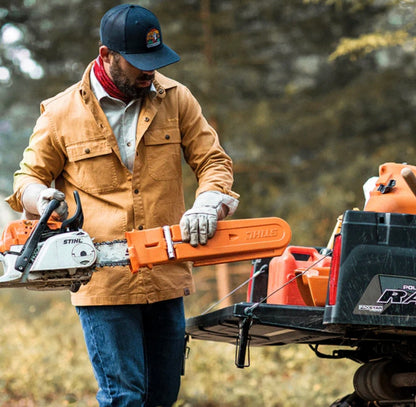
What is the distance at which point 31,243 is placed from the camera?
364 centimetres

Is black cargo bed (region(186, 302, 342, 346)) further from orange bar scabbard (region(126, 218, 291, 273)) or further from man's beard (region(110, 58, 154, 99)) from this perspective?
man's beard (region(110, 58, 154, 99))

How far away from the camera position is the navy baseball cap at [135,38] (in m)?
4.04

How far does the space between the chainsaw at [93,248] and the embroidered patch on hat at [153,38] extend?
921 millimetres

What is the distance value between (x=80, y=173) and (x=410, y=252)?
1720 mm

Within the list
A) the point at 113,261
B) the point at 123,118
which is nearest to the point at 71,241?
the point at 113,261

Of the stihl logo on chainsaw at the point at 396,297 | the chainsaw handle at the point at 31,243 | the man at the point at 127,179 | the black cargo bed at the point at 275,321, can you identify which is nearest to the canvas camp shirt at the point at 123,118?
the man at the point at 127,179

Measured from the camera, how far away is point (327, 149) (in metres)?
12.7

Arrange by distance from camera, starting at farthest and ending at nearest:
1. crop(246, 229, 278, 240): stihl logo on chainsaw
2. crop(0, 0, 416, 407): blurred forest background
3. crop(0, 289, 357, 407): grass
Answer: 1. crop(0, 0, 416, 407): blurred forest background
2. crop(0, 289, 357, 407): grass
3. crop(246, 229, 278, 240): stihl logo on chainsaw

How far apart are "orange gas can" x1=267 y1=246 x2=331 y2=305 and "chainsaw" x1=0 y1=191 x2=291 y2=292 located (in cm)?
38

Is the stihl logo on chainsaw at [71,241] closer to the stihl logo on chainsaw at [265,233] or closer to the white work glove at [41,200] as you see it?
the white work glove at [41,200]

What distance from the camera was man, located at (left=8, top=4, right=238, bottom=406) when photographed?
4059 mm

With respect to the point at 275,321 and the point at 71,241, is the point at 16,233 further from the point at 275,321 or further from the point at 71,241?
the point at 275,321

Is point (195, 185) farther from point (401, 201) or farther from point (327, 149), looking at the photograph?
point (401, 201)

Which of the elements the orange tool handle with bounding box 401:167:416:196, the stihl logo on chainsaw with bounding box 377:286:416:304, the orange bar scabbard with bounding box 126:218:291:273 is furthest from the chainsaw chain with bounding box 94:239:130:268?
the orange tool handle with bounding box 401:167:416:196
